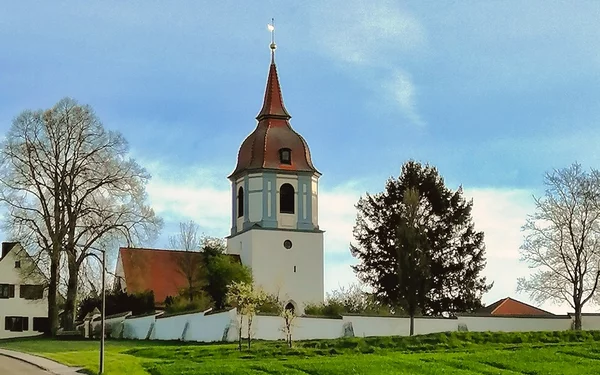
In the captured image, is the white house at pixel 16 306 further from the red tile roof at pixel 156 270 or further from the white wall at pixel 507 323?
the white wall at pixel 507 323

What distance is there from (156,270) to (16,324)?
11.2 metres

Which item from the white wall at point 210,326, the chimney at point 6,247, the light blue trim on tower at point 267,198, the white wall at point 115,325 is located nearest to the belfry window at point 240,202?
the light blue trim on tower at point 267,198

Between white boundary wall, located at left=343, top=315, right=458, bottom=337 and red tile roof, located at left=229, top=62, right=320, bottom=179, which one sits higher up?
→ red tile roof, located at left=229, top=62, right=320, bottom=179

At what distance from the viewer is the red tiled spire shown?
69062 mm

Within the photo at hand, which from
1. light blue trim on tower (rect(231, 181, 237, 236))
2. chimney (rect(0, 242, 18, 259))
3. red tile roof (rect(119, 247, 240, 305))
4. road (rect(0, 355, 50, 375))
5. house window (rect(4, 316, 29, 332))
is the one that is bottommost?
road (rect(0, 355, 50, 375))

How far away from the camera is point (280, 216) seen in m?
67.0

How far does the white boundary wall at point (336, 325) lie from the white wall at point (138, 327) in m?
2.02

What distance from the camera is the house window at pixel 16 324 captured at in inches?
2741

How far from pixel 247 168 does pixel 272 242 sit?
17.5 feet

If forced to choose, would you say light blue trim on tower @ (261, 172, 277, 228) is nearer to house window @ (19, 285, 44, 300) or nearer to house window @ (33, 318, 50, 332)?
house window @ (19, 285, 44, 300)

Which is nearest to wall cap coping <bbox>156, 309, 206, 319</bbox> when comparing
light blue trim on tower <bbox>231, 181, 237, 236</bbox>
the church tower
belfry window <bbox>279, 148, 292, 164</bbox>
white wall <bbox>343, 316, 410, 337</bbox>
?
white wall <bbox>343, 316, 410, 337</bbox>

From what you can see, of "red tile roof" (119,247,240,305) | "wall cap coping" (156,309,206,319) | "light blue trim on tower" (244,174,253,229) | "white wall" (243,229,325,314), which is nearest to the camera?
"wall cap coping" (156,309,206,319)

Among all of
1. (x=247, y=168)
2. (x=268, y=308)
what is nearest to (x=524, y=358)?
(x=268, y=308)

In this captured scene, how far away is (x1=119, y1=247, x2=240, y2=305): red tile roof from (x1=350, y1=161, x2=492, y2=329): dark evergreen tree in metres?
10.3
